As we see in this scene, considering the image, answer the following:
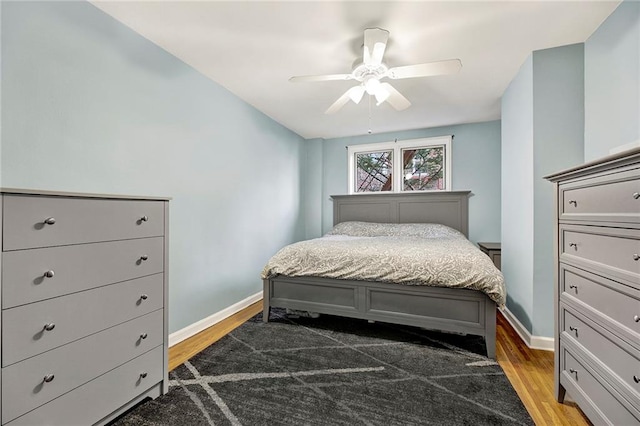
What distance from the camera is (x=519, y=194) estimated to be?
255 centimetres

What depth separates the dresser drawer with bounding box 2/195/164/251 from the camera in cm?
101

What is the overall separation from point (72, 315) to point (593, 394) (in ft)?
7.63

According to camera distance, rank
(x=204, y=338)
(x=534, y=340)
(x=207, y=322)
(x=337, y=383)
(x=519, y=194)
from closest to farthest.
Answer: (x=337, y=383) → (x=534, y=340) → (x=204, y=338) → (x=519, y=194) → (x=207, y=322)

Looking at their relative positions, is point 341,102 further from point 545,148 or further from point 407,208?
point 407,208

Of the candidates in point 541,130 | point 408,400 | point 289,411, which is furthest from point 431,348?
point 541,130

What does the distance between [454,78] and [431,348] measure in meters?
2.49

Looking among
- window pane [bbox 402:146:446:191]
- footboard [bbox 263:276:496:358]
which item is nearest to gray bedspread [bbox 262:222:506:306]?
footboard [bbox 263:276:496:358]

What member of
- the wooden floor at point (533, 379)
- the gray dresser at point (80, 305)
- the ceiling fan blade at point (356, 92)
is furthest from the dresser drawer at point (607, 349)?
the gray dresser at point (80, 305)

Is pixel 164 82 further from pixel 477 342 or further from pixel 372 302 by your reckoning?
pixel 477 342

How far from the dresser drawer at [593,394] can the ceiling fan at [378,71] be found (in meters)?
1.86

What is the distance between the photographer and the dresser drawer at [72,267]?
102 centimetres

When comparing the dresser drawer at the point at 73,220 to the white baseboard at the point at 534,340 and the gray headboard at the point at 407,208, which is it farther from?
the gray headboard at the point at 407,208

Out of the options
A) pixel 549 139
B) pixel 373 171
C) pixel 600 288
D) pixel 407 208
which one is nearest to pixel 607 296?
pixel 600 288

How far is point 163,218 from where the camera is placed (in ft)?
5.26
